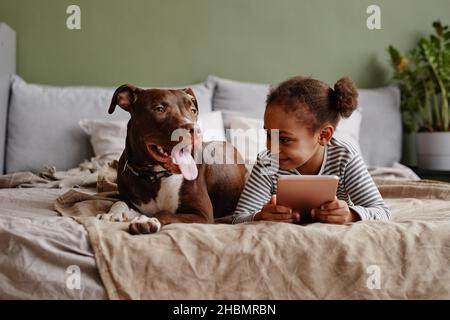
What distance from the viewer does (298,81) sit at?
4.55ft

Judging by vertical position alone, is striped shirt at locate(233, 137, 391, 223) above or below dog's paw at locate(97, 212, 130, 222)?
above

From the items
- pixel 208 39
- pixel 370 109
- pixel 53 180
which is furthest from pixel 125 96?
pixel 370 109

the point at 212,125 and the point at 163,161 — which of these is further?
the point at 212,125

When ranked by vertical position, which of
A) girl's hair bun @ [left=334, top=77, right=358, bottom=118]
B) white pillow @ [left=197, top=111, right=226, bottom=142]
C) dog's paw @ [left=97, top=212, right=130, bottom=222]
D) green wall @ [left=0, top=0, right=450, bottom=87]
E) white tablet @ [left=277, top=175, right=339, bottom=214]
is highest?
green wall @ [left=0, top=0, right=450, bottom=87]

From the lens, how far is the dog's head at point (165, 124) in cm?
122

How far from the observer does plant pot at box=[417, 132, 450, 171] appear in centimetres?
293

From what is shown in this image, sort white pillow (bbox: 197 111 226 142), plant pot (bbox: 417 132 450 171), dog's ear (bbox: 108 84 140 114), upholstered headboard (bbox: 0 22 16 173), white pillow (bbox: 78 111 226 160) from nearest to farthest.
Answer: dog's ear (bbox: 108 84 140 114) < white pillow (bbox: 197 111 226 142) < white pillow (bbox: 78 111 226 160) < upholstered headboard (bbox: 0 22 16 173) < plant pot (bbox: 417 132 450 171)

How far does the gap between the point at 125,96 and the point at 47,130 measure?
4.54 feet

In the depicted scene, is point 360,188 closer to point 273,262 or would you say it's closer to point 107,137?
point 273,262

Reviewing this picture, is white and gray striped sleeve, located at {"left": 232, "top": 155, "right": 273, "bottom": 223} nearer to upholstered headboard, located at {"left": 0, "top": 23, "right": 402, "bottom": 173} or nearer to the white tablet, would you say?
the white tablet

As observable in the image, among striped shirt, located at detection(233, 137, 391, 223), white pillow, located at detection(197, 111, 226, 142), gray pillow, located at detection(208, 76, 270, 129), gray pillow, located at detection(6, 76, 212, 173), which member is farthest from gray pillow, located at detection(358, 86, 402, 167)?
striped shirt, located at detection(233, 137, 391, 223)

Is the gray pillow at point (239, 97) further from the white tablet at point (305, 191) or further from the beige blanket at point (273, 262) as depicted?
the beige blanket at point (273, 262)

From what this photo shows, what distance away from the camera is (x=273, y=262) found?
3.40 feet

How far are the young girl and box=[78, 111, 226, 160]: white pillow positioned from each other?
35.3 inches
